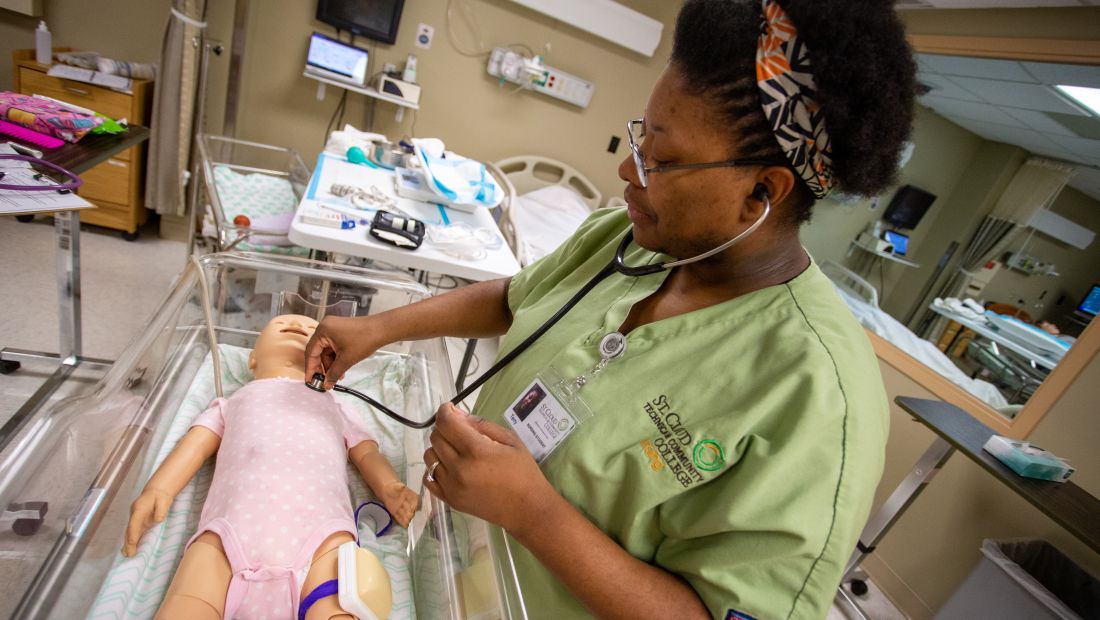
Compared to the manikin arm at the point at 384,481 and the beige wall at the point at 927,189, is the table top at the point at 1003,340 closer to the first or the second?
the beige wall at the point at 927,189

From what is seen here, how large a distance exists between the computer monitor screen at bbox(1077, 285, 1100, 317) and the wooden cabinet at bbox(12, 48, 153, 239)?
14.6 feet

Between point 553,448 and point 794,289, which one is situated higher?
point 794,289

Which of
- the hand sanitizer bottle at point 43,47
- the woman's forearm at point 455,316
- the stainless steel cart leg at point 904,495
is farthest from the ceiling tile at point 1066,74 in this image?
the hand sanitizer bottle at point 43,47

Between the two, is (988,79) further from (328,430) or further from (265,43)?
(265,43)

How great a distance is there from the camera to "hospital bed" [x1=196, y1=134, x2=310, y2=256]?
207 centimetres

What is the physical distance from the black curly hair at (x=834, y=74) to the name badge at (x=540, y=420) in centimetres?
42

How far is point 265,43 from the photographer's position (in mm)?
3102

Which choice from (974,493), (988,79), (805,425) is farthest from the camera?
(988,79)

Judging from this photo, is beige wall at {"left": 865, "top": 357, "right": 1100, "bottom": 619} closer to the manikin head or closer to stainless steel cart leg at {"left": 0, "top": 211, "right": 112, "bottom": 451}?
the manikin head

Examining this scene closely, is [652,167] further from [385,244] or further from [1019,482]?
[1019,482]

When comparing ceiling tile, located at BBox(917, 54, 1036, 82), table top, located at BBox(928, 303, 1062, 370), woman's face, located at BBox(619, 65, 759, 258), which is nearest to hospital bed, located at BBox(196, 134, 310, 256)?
woman's face, located at BBox(619, 65, 759, 258)

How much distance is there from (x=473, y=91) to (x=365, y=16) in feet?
2.52

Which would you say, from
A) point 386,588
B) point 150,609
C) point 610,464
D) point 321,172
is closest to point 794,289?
point 610,464

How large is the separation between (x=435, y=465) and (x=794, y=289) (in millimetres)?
547
